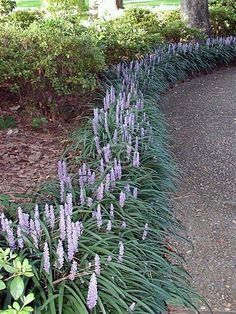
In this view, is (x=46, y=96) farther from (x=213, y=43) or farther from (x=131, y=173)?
(x=213, y=43)

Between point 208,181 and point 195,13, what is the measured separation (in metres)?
6.95

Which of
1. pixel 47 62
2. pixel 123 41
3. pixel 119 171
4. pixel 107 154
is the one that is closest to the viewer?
pixel 119 171

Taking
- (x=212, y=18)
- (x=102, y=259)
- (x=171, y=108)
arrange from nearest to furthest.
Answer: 1. (x=102, y=259)
2. (x=171, y=108)
3. (x=212, y=18)

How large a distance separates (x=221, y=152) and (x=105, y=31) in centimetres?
336

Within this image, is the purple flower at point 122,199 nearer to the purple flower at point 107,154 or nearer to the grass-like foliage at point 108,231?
the grass-like foliage at point 108,231

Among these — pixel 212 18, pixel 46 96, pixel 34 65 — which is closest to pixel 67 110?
Answer: pixel 46 96

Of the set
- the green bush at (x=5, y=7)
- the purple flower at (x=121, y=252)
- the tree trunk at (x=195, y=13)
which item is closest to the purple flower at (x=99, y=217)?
the purple flower at (x=121, y=252)

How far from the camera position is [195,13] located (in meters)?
11.1

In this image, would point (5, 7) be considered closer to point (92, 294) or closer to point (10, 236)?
point (10, 236)

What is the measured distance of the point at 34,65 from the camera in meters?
5.58

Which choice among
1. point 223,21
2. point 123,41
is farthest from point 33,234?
point 223,21

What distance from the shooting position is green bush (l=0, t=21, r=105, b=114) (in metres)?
5.59

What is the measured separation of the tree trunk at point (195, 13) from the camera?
36.4 feet

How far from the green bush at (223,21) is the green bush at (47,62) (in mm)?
7048
